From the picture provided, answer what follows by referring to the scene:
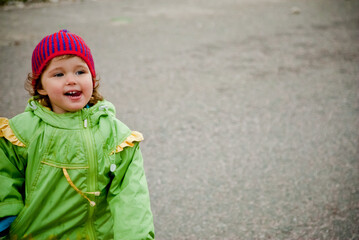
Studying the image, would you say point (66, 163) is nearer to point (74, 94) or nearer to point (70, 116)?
point (70, 116)

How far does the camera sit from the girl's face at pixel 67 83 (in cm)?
162

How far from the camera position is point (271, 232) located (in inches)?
106

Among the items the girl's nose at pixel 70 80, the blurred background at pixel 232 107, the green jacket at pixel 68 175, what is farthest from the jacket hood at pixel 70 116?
the blurred background at pixel 232 107

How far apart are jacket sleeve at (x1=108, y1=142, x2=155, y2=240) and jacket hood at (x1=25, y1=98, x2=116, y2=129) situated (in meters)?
0.22

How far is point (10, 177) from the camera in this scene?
159 centimetres

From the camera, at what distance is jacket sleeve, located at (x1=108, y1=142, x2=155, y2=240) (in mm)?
1567

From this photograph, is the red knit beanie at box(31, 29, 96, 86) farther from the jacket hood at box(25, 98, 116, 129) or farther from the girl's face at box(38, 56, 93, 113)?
the jacket hood at box(25, 98, 116, 129)

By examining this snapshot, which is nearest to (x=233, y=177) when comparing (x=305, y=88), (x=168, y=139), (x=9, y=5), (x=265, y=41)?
(x=168, y=139)

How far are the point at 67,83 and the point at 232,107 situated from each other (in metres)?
3.29

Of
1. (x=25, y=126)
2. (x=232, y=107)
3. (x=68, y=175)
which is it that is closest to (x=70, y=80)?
(x=25, y=126)

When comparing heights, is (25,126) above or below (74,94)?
below

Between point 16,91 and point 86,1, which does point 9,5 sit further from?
point 16,91

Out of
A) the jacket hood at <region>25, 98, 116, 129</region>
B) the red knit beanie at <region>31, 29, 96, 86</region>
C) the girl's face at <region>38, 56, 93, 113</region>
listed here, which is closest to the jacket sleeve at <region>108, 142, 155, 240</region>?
the jacket hood at <region>25, 98, 116, 129</region>

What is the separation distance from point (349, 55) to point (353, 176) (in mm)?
3927
